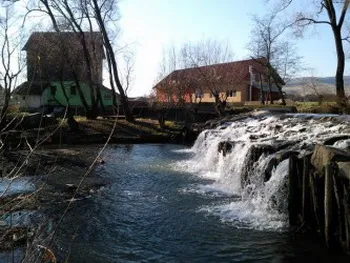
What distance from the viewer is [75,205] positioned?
12.1m

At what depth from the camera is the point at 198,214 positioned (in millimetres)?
11164

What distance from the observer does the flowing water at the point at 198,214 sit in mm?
8555

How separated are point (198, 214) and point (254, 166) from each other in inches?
140

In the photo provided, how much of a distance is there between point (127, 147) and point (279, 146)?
569 inches

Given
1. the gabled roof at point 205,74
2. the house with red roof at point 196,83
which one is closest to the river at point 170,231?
the house with red roof at point 196,83

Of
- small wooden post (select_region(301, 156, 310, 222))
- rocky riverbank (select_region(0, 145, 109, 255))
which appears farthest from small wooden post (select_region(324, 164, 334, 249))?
rocky riverbank (select_region(0, 145, 109, 255))

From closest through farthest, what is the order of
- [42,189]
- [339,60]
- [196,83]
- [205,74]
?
[42,189] → [339,60] → [205,74] → [196,83]

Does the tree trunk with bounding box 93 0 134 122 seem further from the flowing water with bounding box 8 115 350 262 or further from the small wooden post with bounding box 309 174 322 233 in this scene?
the small wooden post with bounding box 309 174 322 233

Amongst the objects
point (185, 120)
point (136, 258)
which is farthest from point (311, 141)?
point (185, 120)

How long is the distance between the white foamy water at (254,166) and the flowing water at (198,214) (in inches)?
1.1

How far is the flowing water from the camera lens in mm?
8555

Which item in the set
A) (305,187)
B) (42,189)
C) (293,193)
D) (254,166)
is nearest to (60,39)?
(254,166)

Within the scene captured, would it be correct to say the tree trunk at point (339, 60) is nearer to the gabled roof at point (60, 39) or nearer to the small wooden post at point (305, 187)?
the gabled roof at point (60, 39)

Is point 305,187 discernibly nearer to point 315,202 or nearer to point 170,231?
point 315,202
